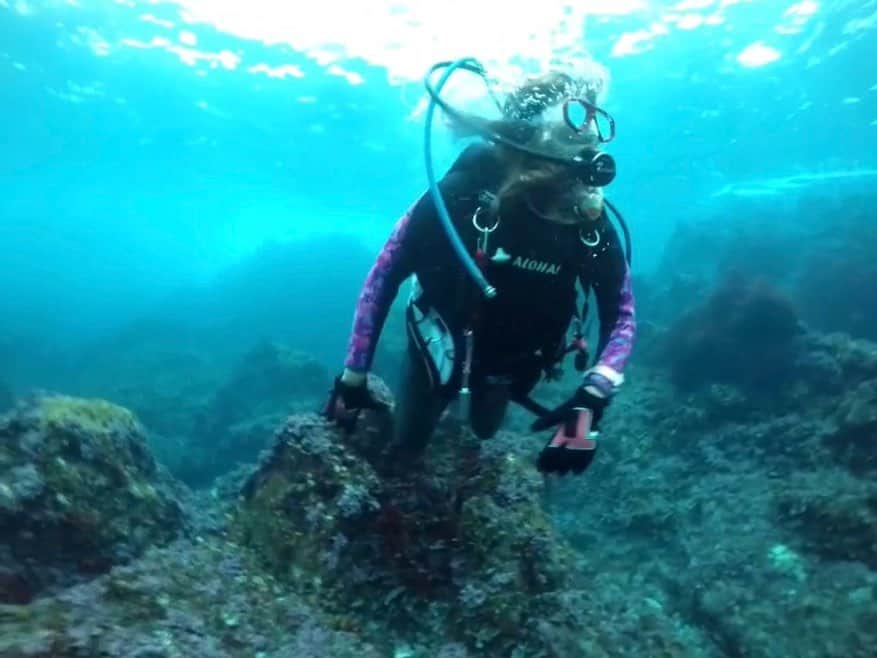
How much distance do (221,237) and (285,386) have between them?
69.4 metres

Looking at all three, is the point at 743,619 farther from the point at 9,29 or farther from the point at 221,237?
the point at 221,237

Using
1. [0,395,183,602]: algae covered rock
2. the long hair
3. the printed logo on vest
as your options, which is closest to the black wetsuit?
the printed logo on vest

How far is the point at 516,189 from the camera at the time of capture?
139 inches

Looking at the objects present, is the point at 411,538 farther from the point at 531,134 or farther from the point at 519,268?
the point at 531,134

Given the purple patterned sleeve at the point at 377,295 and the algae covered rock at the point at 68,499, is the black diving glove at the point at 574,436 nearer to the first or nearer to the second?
the purple patterned sleeve at the point at 377,295

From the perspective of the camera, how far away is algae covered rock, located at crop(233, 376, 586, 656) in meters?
4.47

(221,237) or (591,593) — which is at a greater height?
(221,237)

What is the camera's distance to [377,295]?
13.3 feet

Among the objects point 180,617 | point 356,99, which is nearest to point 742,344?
point 180,617

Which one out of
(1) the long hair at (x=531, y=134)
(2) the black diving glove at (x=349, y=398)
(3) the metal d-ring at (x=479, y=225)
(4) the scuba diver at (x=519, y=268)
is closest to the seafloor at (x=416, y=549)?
(2) the black diving glove at (x=349, y=398)

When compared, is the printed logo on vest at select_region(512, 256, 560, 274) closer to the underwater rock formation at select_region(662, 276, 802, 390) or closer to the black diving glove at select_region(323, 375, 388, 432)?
the black diving glove at select_region(323, 375, 388, 432)

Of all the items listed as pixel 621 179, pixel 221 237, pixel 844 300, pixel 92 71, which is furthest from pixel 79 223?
pixel 844 300

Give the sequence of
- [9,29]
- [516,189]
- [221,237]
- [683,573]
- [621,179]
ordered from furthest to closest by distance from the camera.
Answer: [221,237] < [621,179] < [9,29] < [683,573] < [516,189]

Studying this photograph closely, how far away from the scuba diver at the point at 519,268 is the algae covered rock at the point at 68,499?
5.97ft
